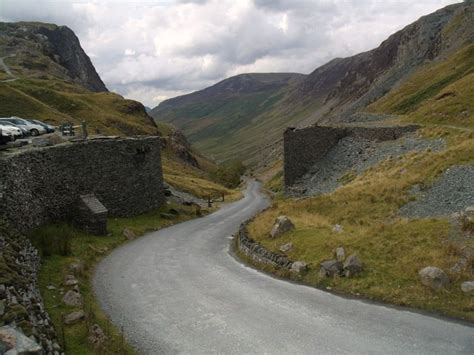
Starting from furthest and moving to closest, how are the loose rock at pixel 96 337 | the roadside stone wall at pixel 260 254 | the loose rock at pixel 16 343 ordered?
1. the roadside stone wall at pixel 260 254
2. the loose rock at pixel 96 337
3. the loose rock at pixel 16 343

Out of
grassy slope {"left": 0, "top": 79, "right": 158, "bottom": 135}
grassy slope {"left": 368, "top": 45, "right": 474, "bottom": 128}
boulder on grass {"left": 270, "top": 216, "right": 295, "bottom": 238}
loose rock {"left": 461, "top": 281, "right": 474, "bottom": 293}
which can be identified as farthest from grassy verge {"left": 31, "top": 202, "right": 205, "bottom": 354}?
grassy slope {"left": 0, "top": 79, "right": 158, "bottom": 135}

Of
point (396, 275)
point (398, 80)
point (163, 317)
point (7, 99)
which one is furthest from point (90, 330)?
point (398, 80)

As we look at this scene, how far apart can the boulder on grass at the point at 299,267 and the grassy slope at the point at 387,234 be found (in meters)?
0.34

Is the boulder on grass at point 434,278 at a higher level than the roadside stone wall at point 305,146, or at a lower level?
lower

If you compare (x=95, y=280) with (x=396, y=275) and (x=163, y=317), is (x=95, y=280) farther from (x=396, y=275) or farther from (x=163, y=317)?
(x=396, y=275)

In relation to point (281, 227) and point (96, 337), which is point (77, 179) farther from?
point (96, 337)

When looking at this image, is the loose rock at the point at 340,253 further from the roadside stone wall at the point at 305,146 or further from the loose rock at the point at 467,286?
the roadside stone wall at the point at 305,146

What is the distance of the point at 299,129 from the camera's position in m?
54.5

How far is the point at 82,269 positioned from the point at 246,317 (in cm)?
1054

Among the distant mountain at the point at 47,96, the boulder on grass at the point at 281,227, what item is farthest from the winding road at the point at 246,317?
the distant mountain at the point at 47,96

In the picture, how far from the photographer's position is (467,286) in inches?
639

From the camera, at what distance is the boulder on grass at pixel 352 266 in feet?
63.0

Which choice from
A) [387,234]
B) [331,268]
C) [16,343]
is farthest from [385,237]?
[16,343]

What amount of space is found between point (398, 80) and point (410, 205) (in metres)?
144
